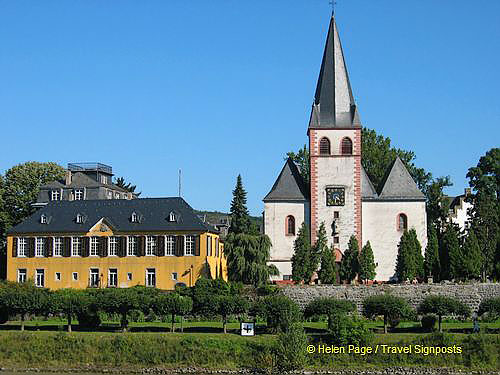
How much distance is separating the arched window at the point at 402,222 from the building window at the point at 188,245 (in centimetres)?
1462

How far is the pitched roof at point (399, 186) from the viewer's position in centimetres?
6212

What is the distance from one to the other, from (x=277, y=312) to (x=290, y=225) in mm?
17503

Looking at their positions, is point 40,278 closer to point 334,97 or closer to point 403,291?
point 334,97

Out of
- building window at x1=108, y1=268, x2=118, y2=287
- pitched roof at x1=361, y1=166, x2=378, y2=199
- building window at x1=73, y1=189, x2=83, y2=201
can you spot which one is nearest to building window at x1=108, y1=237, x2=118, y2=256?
building window at x1=108, y1=268, x2=118, y2=287

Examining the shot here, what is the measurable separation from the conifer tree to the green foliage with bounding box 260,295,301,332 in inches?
675

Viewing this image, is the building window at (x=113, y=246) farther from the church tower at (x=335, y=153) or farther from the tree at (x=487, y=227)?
the tree at (x=487, y=227)

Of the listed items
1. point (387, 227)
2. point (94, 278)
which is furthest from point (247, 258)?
point (94, 278)

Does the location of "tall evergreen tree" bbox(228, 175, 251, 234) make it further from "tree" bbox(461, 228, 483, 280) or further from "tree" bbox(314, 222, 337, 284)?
"tree" bbox(461, 228, 483, 280)

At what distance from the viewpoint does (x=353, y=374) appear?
3897 cm

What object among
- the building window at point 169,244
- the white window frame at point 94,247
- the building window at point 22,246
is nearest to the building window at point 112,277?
the white window frame at point 94,247

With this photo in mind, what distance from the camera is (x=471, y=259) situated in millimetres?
58750

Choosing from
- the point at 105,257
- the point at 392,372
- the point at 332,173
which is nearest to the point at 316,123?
the point at 332,173

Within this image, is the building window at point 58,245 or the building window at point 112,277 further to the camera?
the building window at point 58,245

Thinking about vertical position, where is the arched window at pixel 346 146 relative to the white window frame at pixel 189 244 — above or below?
above
